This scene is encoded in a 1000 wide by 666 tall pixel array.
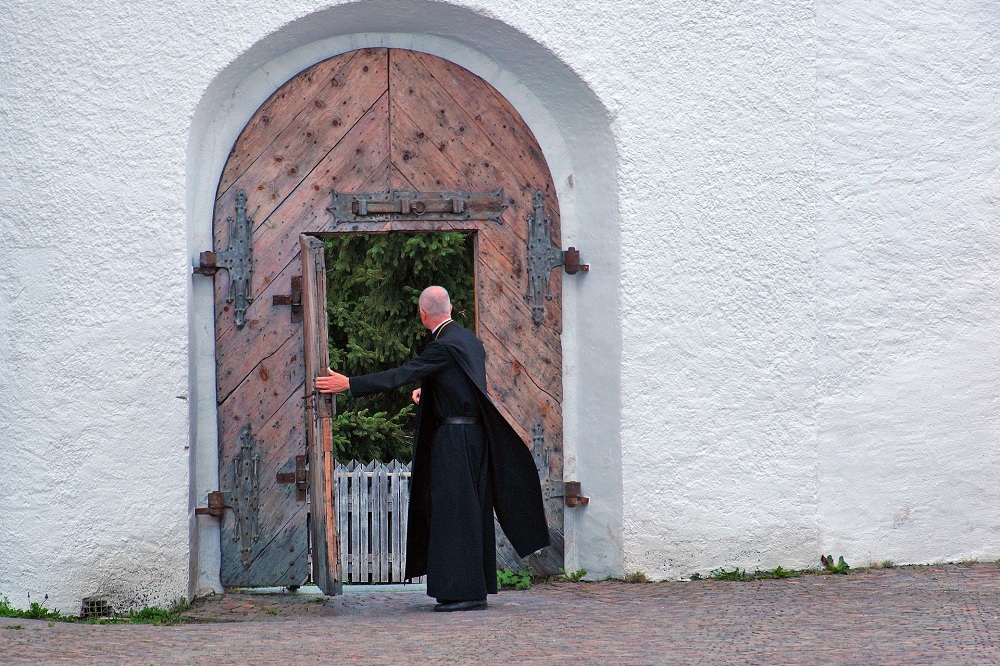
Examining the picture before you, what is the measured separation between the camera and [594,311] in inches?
243

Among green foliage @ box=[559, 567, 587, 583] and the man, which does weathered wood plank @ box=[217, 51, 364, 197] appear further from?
green foliage @ box=[559, 567, 587, 583]

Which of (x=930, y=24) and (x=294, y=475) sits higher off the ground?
(x=930, y=24)

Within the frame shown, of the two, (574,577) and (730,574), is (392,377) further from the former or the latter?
(730,574)

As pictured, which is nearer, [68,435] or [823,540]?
[68,435]

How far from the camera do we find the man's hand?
533 cm

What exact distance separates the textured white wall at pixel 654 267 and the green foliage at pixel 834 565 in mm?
77

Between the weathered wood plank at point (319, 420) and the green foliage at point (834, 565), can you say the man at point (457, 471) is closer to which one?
the weathered wood plank at point (319, 420)

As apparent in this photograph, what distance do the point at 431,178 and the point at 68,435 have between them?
222 centimetres

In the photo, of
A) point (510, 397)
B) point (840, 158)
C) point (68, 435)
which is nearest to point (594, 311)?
point (510, 397)

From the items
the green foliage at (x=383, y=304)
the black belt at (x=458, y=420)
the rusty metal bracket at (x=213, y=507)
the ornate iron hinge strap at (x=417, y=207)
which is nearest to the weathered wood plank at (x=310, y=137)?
the ornate iron hinge strap at (x=417, y=207)

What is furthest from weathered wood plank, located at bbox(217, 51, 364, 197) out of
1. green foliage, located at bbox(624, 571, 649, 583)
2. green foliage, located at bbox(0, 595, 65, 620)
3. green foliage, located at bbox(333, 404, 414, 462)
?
green foliage, located at bbox(333, 404, 414, 462)

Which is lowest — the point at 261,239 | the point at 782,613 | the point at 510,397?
the point at 782,613

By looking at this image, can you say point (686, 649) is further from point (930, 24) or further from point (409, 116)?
point (930, 24)

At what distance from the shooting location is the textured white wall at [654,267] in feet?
17.8
